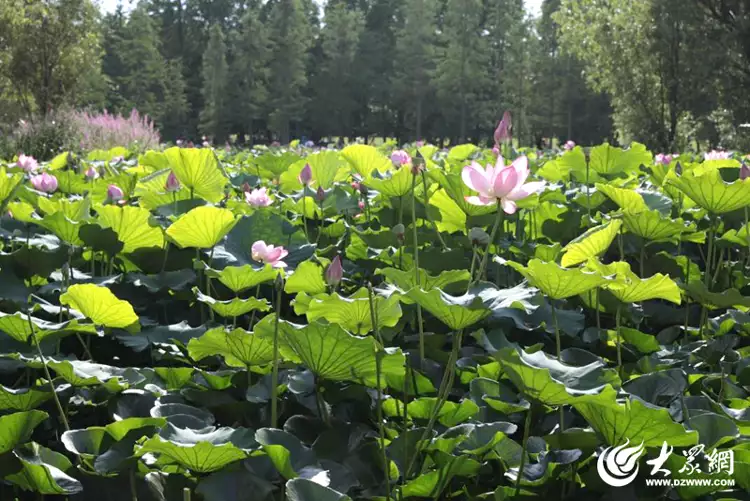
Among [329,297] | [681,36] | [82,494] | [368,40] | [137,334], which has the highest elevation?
[368,40]

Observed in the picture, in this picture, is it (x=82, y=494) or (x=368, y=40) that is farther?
(x=368, y=40)

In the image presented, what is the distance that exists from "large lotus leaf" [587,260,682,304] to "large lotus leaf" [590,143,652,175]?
1339mm

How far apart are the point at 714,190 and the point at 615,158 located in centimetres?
92

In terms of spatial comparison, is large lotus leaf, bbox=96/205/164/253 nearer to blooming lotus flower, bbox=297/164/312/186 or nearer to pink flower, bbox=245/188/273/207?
pink flower, bbox=245/188/273/207

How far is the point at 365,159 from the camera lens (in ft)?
8.14

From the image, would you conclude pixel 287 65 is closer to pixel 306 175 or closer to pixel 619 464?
pixel 306 175

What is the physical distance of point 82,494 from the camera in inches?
40.2

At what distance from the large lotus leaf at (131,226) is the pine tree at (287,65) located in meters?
38.6

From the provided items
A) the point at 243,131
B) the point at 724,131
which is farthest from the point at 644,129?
the point at 243,131

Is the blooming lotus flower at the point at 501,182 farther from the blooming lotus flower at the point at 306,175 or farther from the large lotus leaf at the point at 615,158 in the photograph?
the large lotus leaf at the point at 615,158

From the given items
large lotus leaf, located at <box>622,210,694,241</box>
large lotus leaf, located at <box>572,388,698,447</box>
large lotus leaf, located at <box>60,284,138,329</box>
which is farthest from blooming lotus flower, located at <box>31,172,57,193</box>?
large lotus leaf, located at <box>572,388,698,447</box>

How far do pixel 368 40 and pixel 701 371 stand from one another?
42.8 meters

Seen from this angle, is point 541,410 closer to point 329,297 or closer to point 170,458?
point 329,297

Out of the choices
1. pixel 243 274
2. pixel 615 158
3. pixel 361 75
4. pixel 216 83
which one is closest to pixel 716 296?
pixel 243 274
